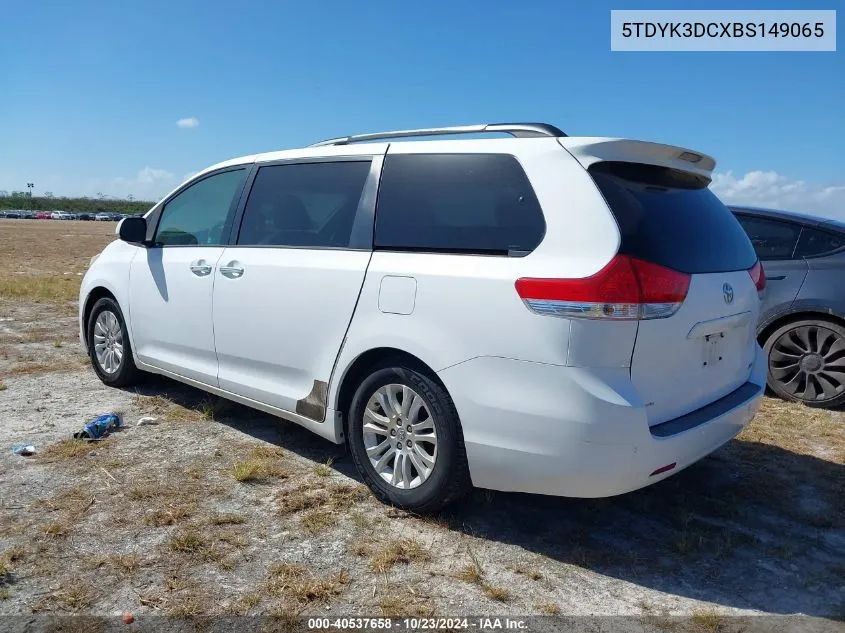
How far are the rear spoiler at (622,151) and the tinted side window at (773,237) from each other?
3.04m

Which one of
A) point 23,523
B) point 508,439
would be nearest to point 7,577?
point 23,523

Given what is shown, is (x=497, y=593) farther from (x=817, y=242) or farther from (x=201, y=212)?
(x=817, y=242)

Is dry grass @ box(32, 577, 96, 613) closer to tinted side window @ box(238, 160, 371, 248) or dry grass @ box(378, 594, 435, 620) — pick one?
dry grass @ box(378, 594, 435, 620)

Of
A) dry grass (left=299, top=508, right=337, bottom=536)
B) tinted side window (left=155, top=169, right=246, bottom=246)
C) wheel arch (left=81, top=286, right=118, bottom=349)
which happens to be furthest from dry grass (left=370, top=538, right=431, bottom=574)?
wheel arch (left=81, top=286, right=118, bottom=349)

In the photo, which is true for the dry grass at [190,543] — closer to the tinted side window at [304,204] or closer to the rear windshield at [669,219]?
the tinted side window at [304,204]

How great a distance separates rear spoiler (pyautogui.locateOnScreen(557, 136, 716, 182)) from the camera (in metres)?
3.04

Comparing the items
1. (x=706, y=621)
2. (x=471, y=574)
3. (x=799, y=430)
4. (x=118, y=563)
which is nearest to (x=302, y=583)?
(x=471, y=574)

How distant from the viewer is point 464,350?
3.06 metres

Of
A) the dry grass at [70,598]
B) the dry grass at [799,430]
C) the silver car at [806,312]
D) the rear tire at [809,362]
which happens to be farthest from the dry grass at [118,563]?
the silver car at [806,312]

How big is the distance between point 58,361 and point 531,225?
5.50 m

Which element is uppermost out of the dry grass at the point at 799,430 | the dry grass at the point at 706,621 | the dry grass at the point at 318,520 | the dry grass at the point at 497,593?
the dry grass at the point at 318,520

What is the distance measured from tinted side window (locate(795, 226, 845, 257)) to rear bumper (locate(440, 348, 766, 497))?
335cm

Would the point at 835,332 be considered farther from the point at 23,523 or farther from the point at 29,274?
the point at 29,274

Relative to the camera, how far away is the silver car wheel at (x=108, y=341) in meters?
5.54
